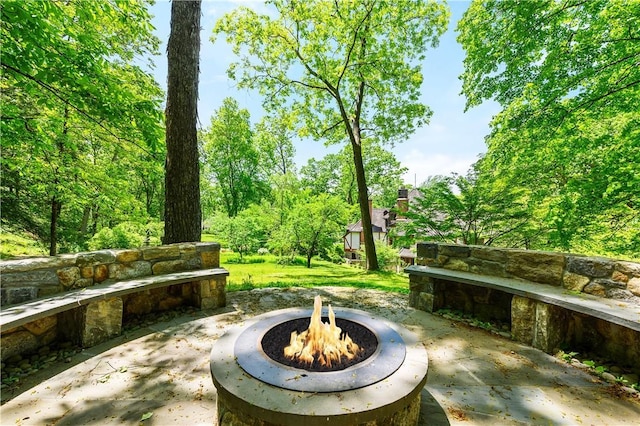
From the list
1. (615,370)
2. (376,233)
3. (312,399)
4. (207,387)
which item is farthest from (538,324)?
(376,233)

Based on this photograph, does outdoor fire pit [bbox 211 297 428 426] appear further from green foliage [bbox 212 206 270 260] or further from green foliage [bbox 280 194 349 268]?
green foliage [bbox 212 206 270 260]

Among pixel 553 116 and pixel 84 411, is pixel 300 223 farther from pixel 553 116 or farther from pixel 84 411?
pixel 84 411

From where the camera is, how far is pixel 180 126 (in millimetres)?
4332

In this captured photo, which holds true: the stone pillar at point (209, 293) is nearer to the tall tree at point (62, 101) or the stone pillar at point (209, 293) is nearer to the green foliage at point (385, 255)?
the tall tree at point (62, 101)

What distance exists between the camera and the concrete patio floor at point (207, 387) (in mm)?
1812

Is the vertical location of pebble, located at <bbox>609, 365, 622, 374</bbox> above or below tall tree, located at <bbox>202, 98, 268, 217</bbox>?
below

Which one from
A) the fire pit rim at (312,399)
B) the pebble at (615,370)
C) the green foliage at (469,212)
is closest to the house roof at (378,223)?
the green foliage at (469,212)

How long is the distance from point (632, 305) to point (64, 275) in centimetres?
570

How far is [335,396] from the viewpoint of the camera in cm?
146

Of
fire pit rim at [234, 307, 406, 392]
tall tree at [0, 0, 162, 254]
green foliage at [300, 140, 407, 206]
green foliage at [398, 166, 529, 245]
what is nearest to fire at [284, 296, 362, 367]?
fire pit rim at [234, 307, 406, 392]

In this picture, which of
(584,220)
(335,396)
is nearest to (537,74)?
(584,220)

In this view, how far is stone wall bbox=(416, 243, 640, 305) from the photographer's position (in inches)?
104

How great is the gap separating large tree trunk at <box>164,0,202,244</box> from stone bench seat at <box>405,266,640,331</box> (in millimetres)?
3979

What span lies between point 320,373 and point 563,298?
2.65m
